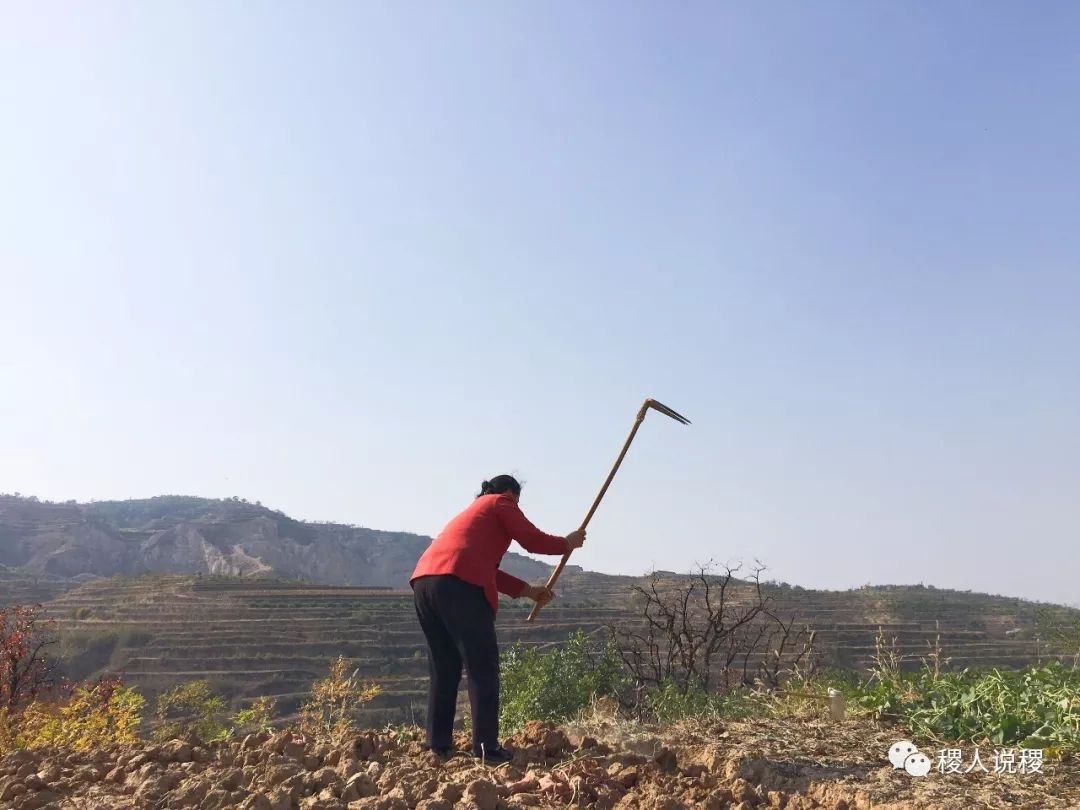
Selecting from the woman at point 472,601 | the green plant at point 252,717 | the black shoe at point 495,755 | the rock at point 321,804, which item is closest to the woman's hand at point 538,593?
the woman at point 472,601

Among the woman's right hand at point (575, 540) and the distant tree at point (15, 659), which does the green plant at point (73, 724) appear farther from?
the woman's right hand at point (575, 540)

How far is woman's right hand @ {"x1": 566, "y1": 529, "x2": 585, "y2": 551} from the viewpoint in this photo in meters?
4.13

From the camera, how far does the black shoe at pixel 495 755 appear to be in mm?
3603

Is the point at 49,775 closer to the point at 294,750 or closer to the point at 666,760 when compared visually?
the point at 294,750

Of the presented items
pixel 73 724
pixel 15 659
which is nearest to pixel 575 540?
pixel 73 724

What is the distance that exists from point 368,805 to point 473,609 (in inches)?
43.3

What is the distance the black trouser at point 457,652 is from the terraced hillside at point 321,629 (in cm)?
2684

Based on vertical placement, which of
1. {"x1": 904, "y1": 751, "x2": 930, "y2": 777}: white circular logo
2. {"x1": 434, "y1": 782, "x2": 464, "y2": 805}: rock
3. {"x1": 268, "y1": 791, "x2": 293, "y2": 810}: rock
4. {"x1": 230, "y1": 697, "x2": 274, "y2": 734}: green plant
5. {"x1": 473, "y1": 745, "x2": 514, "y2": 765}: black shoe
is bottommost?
{"x1": 230, "y1": 697, "x2": 274, "y2": 734}: green plant

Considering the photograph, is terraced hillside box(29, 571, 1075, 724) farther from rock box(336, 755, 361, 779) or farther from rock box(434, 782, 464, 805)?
rock box(434, 782, 464, 805)

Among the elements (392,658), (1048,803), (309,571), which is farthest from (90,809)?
(309,571)

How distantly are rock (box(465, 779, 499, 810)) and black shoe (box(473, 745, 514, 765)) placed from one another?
0.70 m

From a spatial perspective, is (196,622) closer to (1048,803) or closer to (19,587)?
(19,587)

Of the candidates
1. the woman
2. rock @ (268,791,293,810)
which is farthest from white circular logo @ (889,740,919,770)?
rock @ (268,791,293,810)

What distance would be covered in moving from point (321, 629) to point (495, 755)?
128ft
